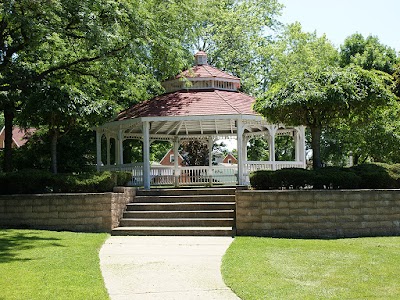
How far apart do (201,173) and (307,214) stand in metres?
8.03

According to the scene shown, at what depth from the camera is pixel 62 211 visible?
53.5 ft

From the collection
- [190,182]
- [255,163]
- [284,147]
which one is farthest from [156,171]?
[284,147]

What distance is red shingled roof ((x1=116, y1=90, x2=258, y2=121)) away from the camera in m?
20.4

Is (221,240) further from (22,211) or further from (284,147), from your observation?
(284,147)

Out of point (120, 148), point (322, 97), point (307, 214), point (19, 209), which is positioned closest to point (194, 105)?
point (120, 148)

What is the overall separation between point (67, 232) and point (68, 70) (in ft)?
17.0

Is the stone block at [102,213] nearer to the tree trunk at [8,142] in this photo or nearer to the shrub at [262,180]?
the shrub at [262,180]

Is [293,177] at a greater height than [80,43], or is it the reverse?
[80,43]

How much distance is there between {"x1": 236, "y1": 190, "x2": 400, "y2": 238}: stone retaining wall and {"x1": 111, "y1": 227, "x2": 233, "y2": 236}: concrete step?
1.69 feet

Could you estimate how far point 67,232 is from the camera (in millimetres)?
15773

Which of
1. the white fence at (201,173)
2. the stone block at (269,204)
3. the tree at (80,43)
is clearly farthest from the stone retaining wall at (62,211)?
the white fence at (201,173)

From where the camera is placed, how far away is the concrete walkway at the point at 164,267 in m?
8.41

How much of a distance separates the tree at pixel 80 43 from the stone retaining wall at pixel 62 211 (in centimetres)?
344

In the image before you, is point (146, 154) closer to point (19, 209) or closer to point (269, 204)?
point (19, 209)
